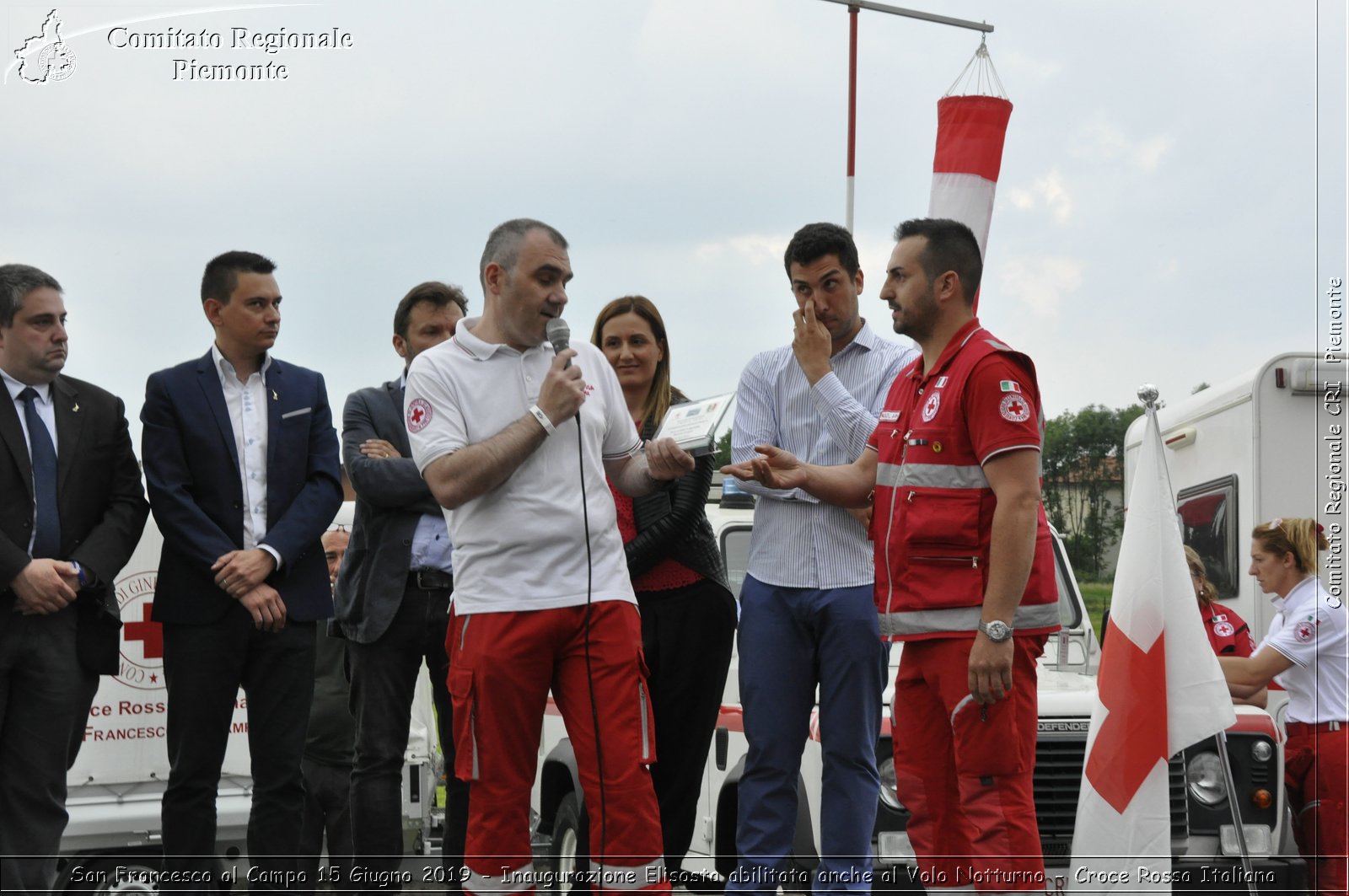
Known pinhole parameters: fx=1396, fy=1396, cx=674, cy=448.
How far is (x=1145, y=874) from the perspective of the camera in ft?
17.1

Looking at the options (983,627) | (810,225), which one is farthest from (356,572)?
(983,627)

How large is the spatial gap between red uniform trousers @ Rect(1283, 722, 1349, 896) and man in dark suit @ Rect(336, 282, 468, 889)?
431 cm

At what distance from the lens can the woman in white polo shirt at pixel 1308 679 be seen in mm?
7332

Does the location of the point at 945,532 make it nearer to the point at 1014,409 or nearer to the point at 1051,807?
the point at 1014,409

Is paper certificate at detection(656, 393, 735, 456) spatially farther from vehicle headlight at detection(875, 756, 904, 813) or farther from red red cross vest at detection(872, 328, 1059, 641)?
vehicle headlight at detection(875, 756, 904, 813)

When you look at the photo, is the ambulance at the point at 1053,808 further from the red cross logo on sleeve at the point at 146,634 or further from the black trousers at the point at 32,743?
the red cross logo on sleeve at the point at 146,634

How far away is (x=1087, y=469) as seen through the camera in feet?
104

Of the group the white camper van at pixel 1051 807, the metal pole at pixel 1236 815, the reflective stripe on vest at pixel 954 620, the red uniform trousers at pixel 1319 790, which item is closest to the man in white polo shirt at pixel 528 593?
the reflective stripe on vest at pixel 954 620

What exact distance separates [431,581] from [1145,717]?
9.32ft

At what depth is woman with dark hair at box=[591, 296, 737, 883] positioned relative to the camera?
5.41 meters

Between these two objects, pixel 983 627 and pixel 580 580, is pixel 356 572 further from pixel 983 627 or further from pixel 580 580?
pixel 983 627

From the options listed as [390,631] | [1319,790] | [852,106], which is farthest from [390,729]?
[852,106]

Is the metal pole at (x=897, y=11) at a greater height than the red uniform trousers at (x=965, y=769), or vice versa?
the metal pole at (x=897, y=11)

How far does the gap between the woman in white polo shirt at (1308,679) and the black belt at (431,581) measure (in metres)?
4.27
